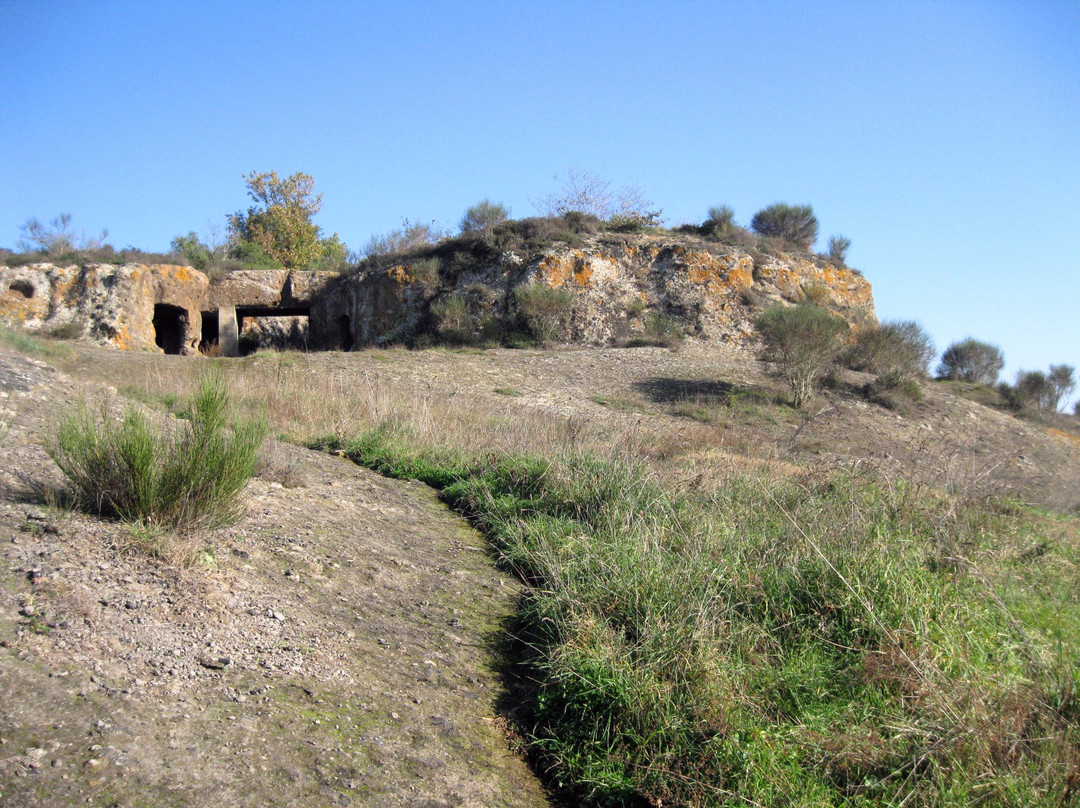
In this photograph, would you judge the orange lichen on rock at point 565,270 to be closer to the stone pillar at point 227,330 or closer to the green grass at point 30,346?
the stone pillar at point 227,330

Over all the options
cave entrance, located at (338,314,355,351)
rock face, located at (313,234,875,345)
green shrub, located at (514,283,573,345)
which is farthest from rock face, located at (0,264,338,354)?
green shrub, located at (514,283,573,345)

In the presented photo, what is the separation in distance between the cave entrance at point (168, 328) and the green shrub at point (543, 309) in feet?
36.9

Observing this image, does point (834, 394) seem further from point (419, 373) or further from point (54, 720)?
point (54, 720)

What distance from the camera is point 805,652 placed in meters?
3.73

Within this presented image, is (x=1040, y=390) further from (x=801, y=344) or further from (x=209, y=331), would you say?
(x=209, y=331)

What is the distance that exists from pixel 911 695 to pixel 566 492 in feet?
11.4

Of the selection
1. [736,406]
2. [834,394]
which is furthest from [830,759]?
[834,394]

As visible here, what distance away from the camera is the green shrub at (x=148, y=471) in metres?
4.15

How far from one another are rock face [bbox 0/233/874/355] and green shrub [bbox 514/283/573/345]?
6.2 inches

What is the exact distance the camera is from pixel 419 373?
636 inches

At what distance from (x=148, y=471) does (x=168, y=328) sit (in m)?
23.0

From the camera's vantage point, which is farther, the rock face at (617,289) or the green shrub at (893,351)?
the rock face at (617,289)

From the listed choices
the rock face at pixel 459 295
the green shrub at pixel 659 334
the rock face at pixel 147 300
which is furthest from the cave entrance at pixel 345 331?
the green shrub at pixel 659 334

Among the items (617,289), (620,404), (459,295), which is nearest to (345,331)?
(459,295)
